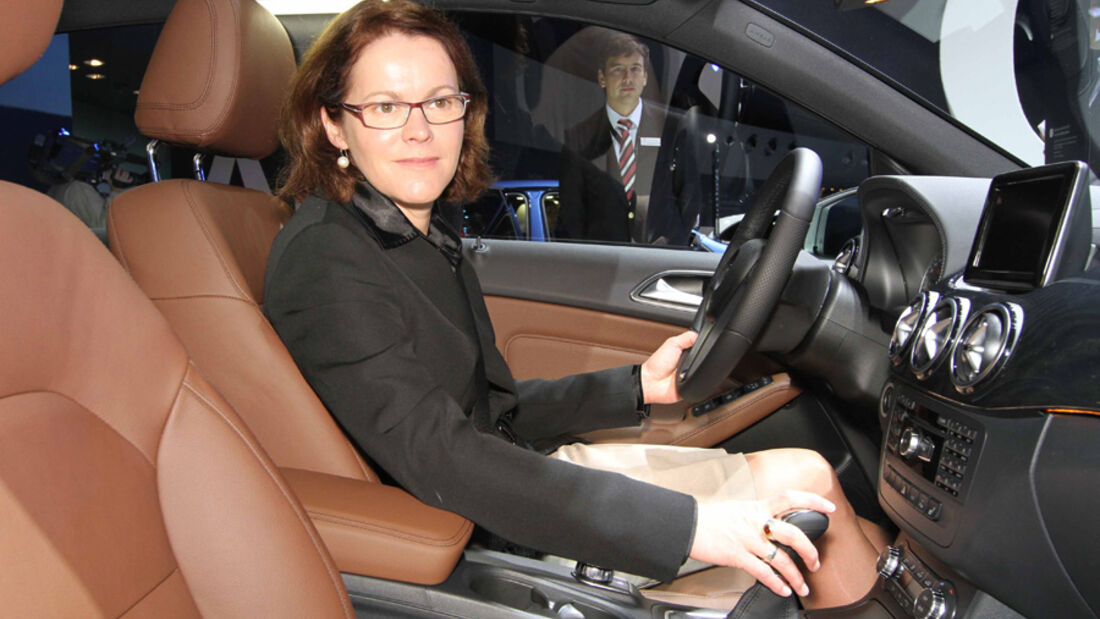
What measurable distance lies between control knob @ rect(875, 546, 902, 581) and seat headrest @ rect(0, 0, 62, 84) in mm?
1259

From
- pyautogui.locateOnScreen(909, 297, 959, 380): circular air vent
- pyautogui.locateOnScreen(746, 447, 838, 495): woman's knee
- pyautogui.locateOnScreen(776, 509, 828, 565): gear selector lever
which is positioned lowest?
pyautogui.locateOnScreen(746, 447, 838, 495): woman's knee

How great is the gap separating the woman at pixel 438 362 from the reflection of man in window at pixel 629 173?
3.28ft

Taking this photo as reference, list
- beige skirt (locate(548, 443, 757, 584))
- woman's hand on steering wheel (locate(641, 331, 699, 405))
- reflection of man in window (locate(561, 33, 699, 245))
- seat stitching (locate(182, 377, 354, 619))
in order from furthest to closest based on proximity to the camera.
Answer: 1. reflection of man in window (locate(561, 33, 699, 245))
2. woman's hand on steering wheel (locate(641, 331, 699, 405))
3. beige skirt (locate(548, 443, 757, 584))
4. seat stitching (locate(182, 377, 354, 619))

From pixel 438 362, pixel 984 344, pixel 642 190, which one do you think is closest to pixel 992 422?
pixel 984 344

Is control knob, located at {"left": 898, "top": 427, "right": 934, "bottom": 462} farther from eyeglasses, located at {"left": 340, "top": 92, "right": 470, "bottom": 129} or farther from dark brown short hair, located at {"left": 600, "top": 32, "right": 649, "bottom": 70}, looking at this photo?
dark brown short hair, located at {"left": 600, "top": 32, "right": 649, "bottom": 70}

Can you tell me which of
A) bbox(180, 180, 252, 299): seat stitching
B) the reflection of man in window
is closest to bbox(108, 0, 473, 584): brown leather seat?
bbox(180, 180, 252, 299): seat stitching

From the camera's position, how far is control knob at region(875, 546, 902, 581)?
120 centimetres

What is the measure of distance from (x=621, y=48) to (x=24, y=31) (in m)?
1.87

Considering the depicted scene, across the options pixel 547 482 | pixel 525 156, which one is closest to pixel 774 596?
pixel 547 482

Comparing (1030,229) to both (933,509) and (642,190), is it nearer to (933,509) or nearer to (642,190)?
(933,509)

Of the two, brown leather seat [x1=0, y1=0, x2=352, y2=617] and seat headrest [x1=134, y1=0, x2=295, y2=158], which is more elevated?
seat headrest [x1=134, y1=0, x2=295, y2=158]

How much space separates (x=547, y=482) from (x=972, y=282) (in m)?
0.65

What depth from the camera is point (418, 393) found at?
3.65 ft

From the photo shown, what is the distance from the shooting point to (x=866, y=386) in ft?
4.76
